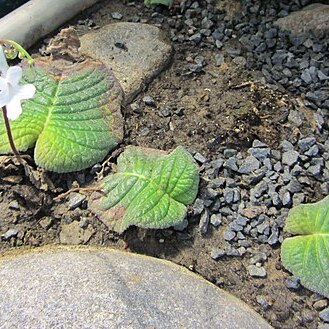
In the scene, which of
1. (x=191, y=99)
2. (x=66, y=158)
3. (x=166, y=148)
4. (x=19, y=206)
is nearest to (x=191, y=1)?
(x=191, y=99)

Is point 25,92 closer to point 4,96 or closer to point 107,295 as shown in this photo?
point 4,96

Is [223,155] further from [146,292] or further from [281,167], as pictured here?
[146,292]

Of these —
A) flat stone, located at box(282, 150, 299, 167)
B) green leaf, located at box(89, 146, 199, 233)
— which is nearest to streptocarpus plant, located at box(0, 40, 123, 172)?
green leaf, located at box(89, 146, 199, 233)

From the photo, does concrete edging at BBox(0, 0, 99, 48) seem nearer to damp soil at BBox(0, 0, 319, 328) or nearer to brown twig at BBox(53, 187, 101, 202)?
damp soil at BBox(0, 0, 319, 328)

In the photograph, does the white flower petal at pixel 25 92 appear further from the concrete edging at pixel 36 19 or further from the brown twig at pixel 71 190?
the concrete edging at pixel 36 19

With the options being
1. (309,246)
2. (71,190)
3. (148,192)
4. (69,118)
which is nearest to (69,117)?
(69,118)

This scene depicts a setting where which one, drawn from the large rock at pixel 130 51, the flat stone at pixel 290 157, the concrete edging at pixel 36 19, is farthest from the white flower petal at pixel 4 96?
the flat stone at pixel 290 157
